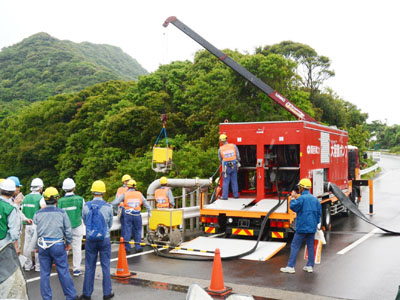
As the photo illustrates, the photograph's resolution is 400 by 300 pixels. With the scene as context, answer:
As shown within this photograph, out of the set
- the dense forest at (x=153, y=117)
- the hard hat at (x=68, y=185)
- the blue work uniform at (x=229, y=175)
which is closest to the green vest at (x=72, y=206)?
the hard hat at (x=68, y=185)

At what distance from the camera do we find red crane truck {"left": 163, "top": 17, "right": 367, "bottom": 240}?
12.5 meters

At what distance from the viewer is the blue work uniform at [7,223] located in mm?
7109

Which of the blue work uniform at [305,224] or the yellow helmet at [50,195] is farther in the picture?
the blue work uniform at [305,224]

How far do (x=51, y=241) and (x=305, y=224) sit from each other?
4.98 m

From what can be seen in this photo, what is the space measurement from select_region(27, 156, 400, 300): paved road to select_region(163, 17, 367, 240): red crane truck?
108 cm

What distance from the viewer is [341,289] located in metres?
8.39

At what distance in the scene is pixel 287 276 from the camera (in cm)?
938

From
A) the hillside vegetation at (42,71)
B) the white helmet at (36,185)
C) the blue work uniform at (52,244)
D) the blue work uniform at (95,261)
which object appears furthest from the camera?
the hillside vegetation at (42,71)

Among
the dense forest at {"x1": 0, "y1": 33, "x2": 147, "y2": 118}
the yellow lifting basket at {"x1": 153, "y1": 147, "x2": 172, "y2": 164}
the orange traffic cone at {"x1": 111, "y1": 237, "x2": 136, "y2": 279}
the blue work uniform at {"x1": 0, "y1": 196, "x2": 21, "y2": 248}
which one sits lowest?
the orange traffic cone at {"x1": 111, "y1": 237, "x2": 136, "y2": 279}

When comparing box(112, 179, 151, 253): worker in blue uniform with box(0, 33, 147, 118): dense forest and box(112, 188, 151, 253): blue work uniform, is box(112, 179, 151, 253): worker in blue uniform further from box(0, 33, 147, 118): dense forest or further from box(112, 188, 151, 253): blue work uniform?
Result: box(0, 33, 147, 118): dense forest

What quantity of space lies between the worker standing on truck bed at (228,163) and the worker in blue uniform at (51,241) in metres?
6.75

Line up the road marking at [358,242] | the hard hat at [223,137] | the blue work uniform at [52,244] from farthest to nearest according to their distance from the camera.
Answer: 1. the hard hat at [223,137]
2. the road marking at [358,242]
3. the blue work uniform at [52,244]

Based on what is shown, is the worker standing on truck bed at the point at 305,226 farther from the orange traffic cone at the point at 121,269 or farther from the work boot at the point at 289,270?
the orange traffic cone at the point at 121,269

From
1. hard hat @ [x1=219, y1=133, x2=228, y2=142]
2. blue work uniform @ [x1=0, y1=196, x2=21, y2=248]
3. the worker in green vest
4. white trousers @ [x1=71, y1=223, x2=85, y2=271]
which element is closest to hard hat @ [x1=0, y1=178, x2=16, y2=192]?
blue work uniform @ [x1=0, y1=196, x2=21, y2=248]
